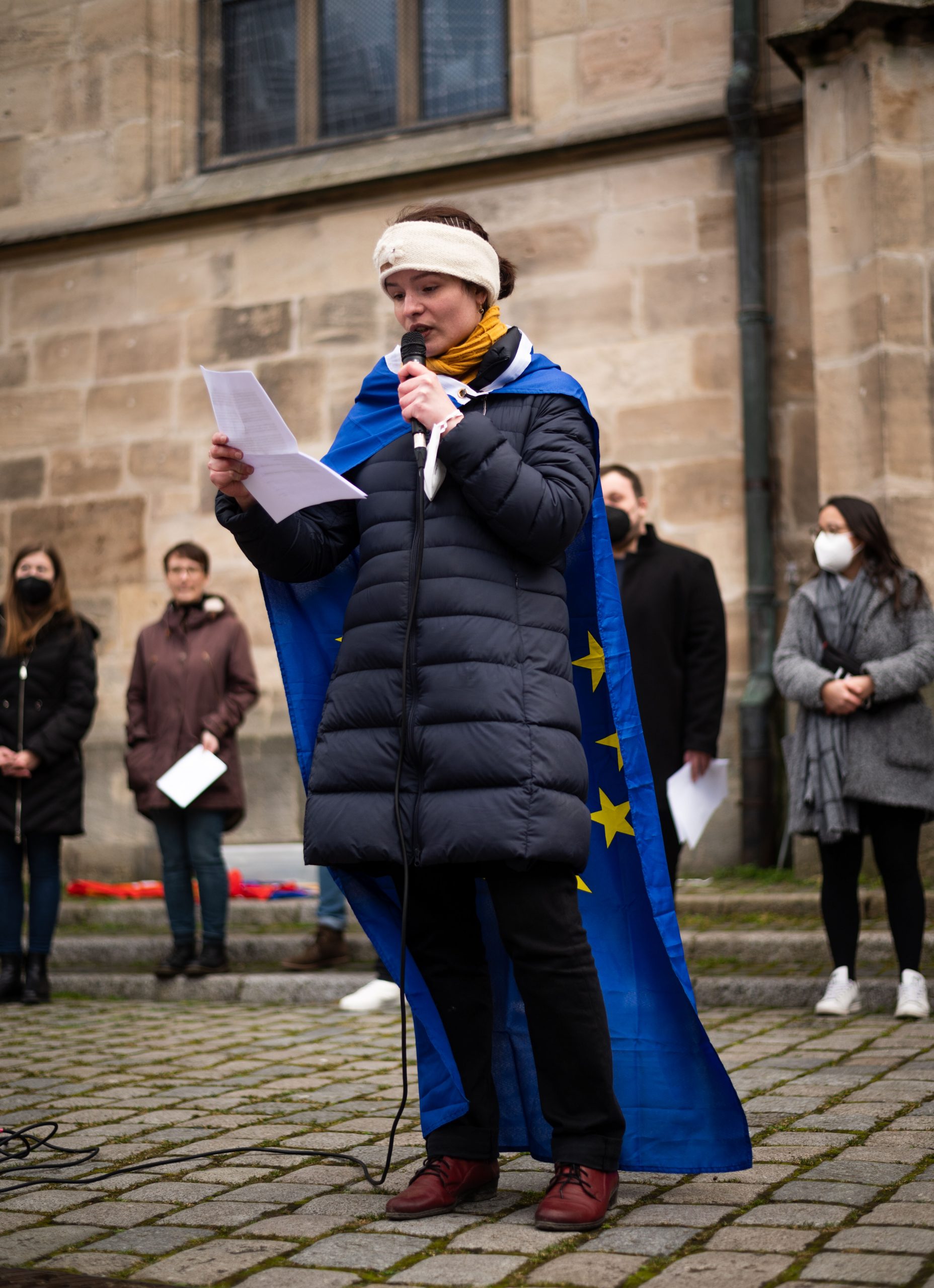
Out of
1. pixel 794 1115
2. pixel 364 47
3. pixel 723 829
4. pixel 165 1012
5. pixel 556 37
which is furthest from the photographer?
pixel 364 47

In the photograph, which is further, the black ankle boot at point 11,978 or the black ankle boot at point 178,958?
the black ankle boot at point 178,958

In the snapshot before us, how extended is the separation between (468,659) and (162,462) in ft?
26.8

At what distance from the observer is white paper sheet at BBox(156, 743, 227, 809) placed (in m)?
7.00

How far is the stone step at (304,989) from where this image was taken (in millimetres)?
5934

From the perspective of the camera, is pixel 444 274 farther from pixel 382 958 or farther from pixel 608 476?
pixel 608 476

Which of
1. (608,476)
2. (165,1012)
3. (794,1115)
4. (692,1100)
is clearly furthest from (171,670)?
(692,1100)

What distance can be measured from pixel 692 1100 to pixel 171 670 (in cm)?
458

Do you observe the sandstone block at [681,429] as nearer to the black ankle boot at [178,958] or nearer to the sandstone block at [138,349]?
the sandstone block at [138,349]

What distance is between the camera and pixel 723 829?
8914mm

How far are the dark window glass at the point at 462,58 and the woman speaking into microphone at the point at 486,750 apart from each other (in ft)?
24.5

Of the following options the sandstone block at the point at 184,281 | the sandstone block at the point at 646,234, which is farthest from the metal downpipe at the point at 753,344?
the sandstone block at the point at 184,281

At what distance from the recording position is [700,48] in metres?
9.39

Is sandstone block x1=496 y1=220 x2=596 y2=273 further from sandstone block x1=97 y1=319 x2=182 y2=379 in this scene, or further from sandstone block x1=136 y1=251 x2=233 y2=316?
sandstone block x1=97 y1=319 x2=182 y2=379

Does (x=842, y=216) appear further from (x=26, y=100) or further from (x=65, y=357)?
(x=26, y=100)
